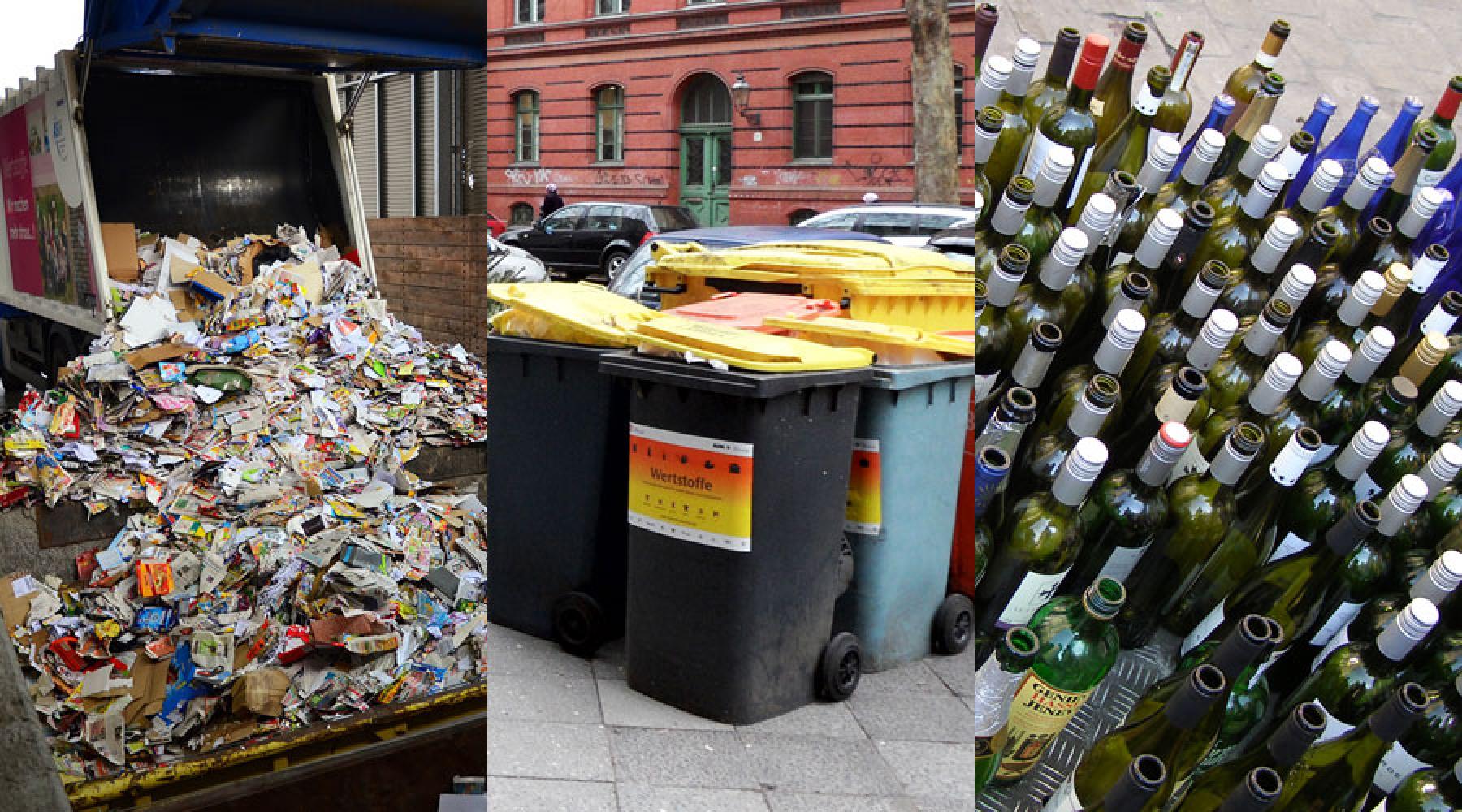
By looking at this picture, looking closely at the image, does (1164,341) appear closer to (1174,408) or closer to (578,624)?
(1174,408)

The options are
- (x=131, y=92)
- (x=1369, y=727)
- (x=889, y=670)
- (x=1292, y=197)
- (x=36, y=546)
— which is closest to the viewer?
(x=889, y=670)

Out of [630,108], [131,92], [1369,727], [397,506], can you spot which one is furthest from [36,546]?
[1369,727]

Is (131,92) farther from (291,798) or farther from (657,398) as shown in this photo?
(657,398)

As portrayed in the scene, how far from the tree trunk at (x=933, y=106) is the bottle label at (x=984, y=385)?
306 mm

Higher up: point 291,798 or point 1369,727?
point 1369,727

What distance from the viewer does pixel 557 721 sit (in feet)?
3.69

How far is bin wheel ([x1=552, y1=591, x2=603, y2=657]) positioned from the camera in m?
1.17

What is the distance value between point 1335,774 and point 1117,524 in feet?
1.36

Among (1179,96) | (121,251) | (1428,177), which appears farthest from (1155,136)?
(121,251)

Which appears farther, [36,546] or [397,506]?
[397,506]

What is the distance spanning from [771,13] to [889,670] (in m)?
0.64

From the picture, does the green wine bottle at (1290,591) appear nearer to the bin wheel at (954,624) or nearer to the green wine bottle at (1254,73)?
the bin wheel at (954,624)

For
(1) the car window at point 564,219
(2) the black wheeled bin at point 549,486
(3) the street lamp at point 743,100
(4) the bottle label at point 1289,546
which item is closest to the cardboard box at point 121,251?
(2) the black wheeled bin at point 549,486

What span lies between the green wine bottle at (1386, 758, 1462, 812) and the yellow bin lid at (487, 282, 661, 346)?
101 centimetres
